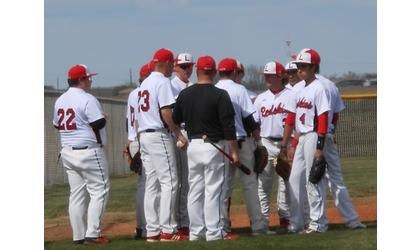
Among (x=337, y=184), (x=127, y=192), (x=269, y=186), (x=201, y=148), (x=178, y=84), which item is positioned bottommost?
(x=127, y=192)

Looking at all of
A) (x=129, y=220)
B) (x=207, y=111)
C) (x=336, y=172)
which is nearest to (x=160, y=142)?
(x=207, y=111)

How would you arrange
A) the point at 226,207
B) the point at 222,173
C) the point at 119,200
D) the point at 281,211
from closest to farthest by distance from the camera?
the point at 222,173
the point at 226,207
the point at 281,211
the point at 119,200

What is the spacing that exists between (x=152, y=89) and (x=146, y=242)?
5.81ft

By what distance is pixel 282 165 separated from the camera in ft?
36.9

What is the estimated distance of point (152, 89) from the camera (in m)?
10.4

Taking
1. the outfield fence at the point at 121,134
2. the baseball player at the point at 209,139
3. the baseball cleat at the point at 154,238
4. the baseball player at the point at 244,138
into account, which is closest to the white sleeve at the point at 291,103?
the baseball player at the point at 244,138

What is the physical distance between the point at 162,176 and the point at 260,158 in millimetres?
1177

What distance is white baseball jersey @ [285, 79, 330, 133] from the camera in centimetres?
1015

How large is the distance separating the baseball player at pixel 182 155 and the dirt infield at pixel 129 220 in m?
1.29

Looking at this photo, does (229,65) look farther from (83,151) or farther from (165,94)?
(83,151)

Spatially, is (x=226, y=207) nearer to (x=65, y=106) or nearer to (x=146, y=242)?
(x=146, y=242)

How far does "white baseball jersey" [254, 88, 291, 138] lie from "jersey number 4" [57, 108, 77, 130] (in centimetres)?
250

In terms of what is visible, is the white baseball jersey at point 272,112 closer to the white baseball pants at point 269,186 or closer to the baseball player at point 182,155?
the white baseball pants at point 269,186
